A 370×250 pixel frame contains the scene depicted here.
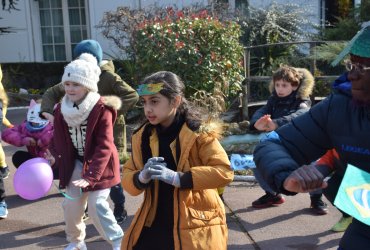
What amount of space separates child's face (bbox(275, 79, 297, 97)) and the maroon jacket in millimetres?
1686

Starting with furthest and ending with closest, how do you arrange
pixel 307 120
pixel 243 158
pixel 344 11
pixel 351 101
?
pixel 344 11, pixel 243 158, pixel 307 120, pixel 351 101

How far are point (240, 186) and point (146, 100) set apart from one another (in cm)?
339

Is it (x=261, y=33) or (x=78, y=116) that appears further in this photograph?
(x=261, y=33)

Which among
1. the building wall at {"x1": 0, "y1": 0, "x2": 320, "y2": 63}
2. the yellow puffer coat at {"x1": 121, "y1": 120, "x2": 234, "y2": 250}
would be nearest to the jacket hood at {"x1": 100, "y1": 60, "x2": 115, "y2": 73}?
the yellow puffer coat at {"x1": 121, "y1": 120, "x2": 234, "y2": 250}

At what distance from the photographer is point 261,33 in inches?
480

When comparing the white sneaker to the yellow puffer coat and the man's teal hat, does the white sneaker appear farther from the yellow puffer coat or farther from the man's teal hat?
the man's teal hat

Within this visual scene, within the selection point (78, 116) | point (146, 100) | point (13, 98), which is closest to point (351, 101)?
point (146, 100)

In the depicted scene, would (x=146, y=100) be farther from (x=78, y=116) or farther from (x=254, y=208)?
(x=254, y=208)

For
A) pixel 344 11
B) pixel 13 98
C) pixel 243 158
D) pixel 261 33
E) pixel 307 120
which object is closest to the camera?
pixel 307 120

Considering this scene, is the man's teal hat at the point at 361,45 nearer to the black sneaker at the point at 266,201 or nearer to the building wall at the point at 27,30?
the black sneaker at the point at 266,201

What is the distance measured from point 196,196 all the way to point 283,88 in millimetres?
2393

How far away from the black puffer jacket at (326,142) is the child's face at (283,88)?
295 cm

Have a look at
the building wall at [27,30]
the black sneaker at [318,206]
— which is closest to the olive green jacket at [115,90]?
the black sneaker at [318,206]

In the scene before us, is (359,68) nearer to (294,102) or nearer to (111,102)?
(111,102)
